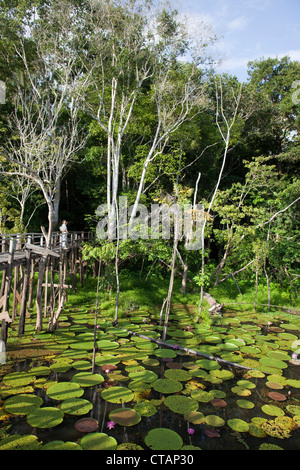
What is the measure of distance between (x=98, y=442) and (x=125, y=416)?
67 cm

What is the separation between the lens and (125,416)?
442cm

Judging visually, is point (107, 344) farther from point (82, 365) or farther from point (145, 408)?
point (145, 408)

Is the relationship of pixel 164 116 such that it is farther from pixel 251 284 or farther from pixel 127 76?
pixel 251 284

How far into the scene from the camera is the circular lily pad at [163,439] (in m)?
3.82

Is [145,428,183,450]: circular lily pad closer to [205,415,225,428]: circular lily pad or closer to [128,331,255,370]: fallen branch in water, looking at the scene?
[205,415,225,428]: circular lily pad

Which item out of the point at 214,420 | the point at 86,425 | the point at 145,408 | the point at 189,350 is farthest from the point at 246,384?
the point at 86,425

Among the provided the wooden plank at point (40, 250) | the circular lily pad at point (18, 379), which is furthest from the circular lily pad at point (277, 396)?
the wooden plank at point (40, 250)

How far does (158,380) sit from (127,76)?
1263cm

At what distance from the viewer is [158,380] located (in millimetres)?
5523

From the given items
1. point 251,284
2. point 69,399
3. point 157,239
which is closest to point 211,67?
point 157,239

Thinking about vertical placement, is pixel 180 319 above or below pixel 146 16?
below

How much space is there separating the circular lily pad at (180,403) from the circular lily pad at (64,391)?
4.59 ft

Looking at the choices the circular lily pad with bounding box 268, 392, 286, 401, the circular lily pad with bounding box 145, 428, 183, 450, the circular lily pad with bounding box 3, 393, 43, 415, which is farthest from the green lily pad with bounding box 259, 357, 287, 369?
the circular lily pad with bounding box 3, 393, 43, 415

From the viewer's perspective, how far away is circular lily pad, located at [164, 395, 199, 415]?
467 cm
